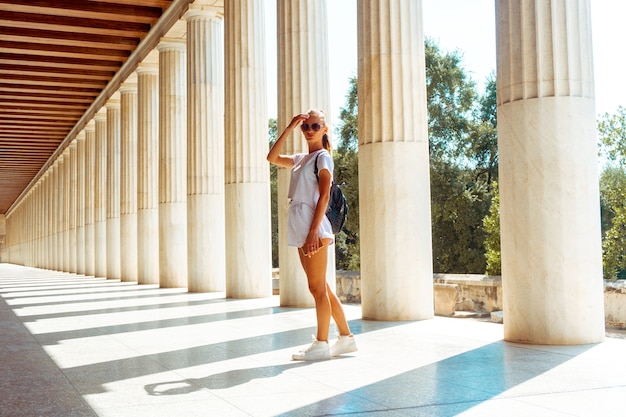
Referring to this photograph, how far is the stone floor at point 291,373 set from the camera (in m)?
6.99

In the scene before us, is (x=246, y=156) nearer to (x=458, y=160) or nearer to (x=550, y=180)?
(x=550, y=180)

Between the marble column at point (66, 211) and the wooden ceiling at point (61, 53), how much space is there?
4.42 meters

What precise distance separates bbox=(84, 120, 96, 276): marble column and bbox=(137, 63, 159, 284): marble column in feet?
61.7

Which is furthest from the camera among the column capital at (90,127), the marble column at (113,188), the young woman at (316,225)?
the column capital at (90,127)

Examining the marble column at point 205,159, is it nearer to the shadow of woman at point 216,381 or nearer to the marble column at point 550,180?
the marble column at point 550,180

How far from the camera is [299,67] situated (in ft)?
66.1

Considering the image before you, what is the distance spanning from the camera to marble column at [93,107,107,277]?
170 feet

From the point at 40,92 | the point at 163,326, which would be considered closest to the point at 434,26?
the point at 40,92

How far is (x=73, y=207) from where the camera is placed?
67000 millimetres

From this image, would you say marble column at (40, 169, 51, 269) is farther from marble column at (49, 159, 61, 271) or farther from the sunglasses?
the sunglasses

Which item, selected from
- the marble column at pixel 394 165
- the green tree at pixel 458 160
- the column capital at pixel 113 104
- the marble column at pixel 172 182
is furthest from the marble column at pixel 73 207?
the marble column at pixel 394 165

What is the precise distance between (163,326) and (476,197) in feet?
152

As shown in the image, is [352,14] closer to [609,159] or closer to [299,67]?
[609,159]

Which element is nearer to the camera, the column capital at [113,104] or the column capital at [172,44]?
the column capital at [172,44]
